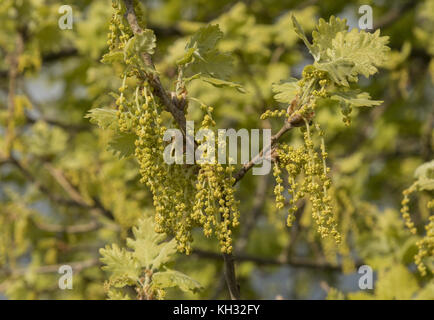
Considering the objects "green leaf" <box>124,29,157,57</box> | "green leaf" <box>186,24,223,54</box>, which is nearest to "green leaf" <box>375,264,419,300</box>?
"green leaf" <box>186,24,223,54</box>

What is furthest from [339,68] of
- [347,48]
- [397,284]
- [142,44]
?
[397,284]

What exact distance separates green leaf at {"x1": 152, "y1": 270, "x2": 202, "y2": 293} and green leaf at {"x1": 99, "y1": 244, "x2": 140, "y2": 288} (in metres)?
0.09

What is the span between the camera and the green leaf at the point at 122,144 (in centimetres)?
165

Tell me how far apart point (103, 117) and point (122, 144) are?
13 cm

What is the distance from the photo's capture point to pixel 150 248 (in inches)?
73.2

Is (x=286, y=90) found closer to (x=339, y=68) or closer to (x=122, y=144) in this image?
(x=339, y=68)

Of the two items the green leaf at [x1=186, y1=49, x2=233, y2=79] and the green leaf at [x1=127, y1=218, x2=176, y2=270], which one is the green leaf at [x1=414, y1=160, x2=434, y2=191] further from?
the green leaf at [x1=127, y1=218, x2=176, y2=270]

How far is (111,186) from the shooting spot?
142 inches

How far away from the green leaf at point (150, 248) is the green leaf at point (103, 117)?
0.47 metres

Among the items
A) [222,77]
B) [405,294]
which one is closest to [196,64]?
[222,77]

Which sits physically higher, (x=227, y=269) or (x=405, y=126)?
(x=405, y=126)

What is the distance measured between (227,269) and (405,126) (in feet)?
13.2

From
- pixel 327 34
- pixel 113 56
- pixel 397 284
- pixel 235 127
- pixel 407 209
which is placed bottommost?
pixel 397 284
